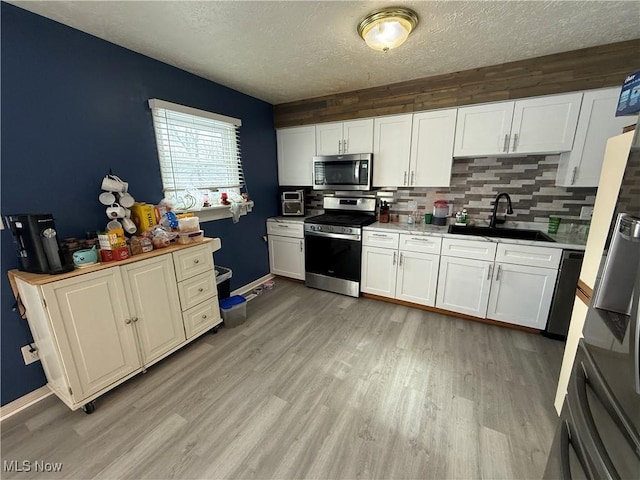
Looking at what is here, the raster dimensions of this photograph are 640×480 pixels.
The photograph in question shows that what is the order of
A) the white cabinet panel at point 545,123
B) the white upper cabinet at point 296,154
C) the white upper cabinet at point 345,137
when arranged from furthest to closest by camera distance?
1. the white upper cabinet at point 296,154
2. the white upper cabinet at point 345,137
3. the white cabinet panel at point 545,123

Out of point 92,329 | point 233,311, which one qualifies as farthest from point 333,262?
point 92,329

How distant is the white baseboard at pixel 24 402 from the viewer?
5.30 feet

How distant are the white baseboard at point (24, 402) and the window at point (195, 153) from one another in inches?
64.1

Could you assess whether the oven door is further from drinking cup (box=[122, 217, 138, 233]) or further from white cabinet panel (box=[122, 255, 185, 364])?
drinking cup (box=[122, 217, 138, 233])

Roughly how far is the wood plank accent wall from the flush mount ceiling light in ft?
3.44

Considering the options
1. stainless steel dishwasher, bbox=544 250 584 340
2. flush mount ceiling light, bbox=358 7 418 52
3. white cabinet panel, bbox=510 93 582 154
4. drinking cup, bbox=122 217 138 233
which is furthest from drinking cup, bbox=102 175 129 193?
stainless steel dishwasher, bbox=544 250 584 340

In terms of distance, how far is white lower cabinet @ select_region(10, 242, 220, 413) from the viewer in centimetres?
148

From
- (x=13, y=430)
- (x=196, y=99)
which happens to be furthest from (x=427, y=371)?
(x=196, y=99)

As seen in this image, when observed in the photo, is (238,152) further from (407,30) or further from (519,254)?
(519,254)

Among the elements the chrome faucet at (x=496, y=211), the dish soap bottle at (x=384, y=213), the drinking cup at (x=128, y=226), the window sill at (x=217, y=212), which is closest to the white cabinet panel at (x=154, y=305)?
the drinking cup at (x=128, y=226)

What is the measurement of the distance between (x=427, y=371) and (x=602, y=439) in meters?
1.30

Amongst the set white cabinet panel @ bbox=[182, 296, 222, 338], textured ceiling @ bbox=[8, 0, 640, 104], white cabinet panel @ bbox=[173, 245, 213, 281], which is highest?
textured ceiling @ bbox=[8, 0, 640, 104]

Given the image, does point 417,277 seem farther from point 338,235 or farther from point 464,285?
point 338,235

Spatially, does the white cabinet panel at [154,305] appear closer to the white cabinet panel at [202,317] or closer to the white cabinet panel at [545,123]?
the white cabinet panel at [202,317]
